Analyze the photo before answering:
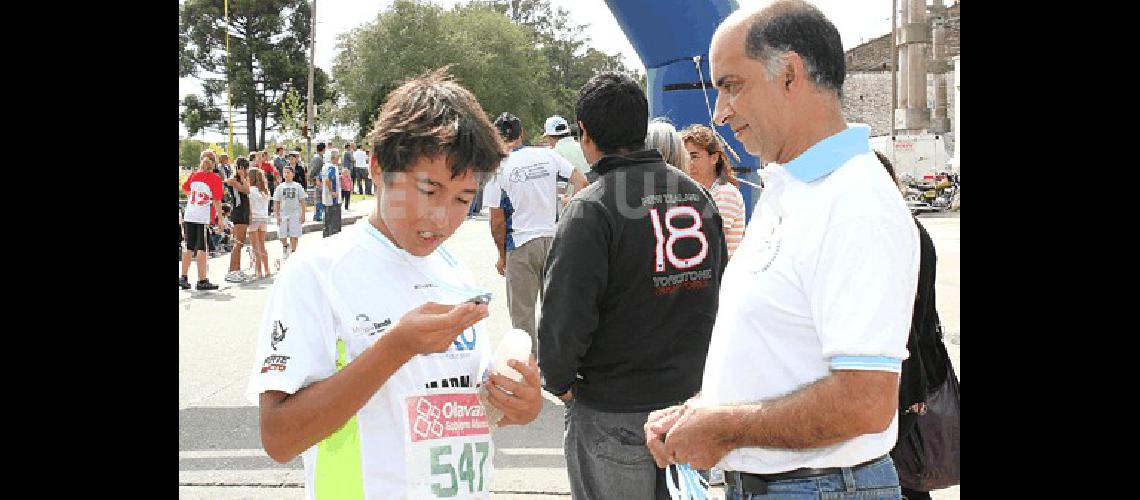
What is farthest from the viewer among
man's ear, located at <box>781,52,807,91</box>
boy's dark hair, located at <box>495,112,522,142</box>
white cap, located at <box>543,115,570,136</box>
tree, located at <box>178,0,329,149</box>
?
tree, located at <box>178,0,329,149</box>

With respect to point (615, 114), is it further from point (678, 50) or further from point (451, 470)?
point (678, 50)

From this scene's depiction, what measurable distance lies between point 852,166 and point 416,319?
2.76 ft

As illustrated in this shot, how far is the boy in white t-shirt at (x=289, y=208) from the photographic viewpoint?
14.0 m

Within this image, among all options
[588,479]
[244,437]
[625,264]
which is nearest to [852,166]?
[625,264]

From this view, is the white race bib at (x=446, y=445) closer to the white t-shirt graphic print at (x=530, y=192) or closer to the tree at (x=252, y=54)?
the white t-shirt graphic print at (x=530, y=192)

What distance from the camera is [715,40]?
2098 mm

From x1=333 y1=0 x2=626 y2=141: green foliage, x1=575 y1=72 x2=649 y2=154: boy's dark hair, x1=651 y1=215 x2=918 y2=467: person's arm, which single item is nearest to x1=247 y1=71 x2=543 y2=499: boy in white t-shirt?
x1=651 y1=215 x2=918 y2=467: person's arm

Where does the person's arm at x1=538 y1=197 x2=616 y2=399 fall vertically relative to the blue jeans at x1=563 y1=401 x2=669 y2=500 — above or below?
above

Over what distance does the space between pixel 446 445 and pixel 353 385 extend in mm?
271

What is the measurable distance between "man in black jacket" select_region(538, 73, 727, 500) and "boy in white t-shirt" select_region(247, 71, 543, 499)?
982 mm

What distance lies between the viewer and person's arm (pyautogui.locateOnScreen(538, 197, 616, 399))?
2963mm

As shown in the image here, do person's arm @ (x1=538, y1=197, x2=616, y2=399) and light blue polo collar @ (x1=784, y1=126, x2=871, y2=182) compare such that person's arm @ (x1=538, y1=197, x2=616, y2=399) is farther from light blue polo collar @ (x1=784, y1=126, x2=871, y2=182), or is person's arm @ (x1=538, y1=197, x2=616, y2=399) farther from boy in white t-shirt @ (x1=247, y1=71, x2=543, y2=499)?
light blue polo collar @ (x1=784, y1=126, x2=871, y2=182)

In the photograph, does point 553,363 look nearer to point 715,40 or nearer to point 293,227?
point 715,40
